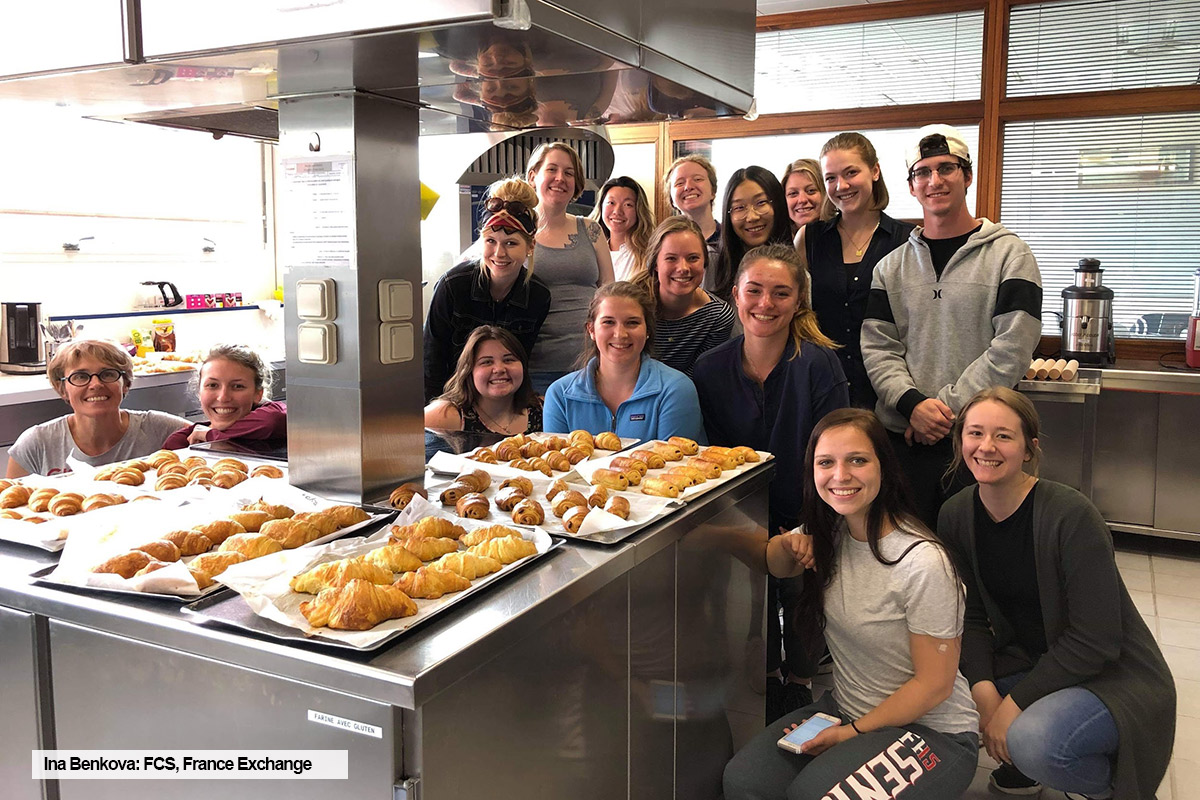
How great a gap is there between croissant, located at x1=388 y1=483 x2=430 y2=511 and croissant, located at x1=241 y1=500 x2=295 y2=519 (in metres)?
0.21

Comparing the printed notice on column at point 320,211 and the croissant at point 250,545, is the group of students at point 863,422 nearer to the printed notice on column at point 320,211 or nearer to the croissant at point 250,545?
the printed notice on column at point 320,211

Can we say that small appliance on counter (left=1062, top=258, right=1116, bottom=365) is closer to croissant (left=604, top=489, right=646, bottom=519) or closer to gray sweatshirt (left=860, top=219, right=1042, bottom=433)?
gray sweatshirt (left=860, top=219, right=1042, bottom=433)

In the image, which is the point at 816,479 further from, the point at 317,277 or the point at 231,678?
the point at 231,678

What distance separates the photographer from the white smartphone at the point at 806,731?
2043 millimetres

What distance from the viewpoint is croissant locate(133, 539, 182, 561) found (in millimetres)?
1435

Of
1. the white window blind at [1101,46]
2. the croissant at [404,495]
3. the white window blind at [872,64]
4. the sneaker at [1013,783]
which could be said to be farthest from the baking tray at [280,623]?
the white window blind at [1101,46]

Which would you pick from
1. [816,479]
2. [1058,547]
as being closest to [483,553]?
[816,479]

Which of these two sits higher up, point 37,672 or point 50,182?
point 50,182

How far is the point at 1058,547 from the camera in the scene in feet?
7.30

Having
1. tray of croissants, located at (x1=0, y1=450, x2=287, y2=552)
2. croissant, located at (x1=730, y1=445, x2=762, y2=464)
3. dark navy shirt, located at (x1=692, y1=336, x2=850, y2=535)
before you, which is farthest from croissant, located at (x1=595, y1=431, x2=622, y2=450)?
tray of croissants, located at (x1=0, y1=450, x2=287, y2=552)

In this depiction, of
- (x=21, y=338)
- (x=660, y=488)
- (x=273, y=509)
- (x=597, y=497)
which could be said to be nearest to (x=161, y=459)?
(x=273, y=509)

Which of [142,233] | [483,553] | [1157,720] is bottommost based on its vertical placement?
[1157,720]

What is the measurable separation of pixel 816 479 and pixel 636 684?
2.21ft

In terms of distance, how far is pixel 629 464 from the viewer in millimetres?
2084
